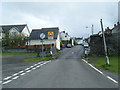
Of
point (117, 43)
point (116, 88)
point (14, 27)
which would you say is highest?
point (14, 27)

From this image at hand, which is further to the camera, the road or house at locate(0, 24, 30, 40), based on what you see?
house at locate(0, 24, 30, 40)

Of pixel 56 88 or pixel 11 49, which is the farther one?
pixel 11 49

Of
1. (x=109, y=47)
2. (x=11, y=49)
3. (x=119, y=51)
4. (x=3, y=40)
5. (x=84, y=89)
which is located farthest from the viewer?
(x=3, y=40)

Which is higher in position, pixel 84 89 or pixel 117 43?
pixel 117 43

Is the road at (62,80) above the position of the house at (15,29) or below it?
below

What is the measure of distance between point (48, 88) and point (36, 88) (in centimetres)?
48

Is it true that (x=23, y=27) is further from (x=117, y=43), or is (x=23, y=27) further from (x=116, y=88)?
(x=116, y=88)

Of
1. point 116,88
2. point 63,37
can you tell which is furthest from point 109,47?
point 63,37

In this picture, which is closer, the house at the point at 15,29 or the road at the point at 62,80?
the road at the point at 62,80

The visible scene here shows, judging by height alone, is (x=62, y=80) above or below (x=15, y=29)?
below

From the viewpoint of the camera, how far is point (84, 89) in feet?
23.5

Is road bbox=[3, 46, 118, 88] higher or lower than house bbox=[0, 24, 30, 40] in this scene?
lower

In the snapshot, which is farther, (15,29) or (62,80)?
(15,29)

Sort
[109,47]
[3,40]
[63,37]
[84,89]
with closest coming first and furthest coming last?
[84,89] → [109,47] → [3,40] → [63,37]
